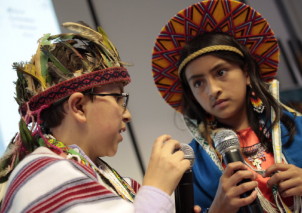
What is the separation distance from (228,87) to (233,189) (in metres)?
0.46

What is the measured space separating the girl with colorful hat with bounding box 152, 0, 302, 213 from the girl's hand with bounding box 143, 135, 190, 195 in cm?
43

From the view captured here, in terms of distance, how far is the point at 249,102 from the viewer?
133 centimetres

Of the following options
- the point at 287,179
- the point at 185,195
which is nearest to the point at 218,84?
the point at 287,179

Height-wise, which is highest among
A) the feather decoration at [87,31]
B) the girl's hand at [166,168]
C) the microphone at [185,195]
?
the feather decoration at [87,31]

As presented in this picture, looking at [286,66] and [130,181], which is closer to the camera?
[130,181]

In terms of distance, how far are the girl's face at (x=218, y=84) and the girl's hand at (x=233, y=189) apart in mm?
360

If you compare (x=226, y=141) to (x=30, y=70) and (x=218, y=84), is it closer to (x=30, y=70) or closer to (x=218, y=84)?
(x=218, y=84)

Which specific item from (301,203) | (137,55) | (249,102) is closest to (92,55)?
(249,102)

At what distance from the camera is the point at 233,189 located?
900 mm

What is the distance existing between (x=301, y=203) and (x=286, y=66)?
221 cm

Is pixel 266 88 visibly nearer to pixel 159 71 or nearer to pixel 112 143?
pixel 159 71

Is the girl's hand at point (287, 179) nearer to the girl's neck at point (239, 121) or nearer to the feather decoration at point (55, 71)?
the girl's neck at point (239, 121)

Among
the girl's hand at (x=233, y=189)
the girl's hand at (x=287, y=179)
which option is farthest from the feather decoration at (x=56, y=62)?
the girl's hand at (x=287, y=179)

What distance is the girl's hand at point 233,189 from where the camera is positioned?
0.84 meters
